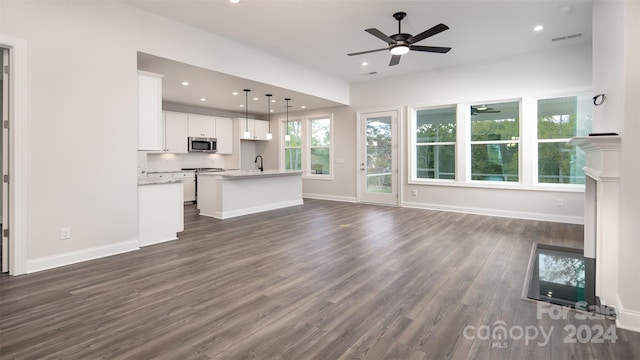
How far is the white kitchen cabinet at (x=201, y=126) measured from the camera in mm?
8430

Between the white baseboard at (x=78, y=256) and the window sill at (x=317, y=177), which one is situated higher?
the window sill at (x=317, y=177)

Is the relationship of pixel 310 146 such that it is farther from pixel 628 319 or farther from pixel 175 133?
pixel 628 319

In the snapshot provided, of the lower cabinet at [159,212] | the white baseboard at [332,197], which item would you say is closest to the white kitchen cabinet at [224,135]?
the white baseboard at [332,197]

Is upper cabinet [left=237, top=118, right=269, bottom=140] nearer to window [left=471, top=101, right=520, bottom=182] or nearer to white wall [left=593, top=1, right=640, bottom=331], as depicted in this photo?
window [left=471, top=101, right=520, bottom=182]

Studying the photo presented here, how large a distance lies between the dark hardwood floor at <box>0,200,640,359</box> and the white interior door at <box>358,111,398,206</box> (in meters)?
3.35

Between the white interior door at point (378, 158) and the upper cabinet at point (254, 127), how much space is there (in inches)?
119

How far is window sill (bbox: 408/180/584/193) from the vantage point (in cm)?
563

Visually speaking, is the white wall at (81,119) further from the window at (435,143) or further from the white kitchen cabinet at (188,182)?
the window at (435,143)

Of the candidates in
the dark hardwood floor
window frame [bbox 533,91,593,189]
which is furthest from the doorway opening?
window frame [bbox 533,91,593,189]

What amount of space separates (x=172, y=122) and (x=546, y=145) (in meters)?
8.28

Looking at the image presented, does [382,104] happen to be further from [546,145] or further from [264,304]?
[264,304]

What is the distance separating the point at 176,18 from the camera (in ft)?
14.3

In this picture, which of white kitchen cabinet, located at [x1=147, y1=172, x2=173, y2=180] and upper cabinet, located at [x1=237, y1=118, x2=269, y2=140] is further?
upper cabinet, located at [x1=237, y1=118, x2=269, y2=140]

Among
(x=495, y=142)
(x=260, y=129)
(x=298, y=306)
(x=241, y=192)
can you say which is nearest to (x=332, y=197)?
(x=241, y=192)
